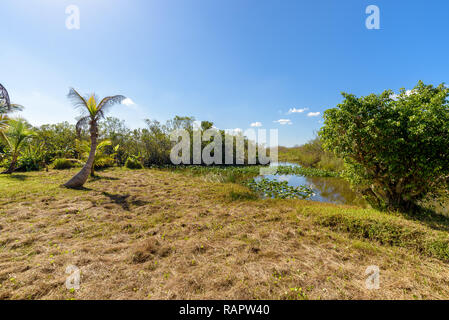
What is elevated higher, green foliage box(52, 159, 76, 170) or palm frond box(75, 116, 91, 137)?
palm frond box(75, 116, 91, 137)

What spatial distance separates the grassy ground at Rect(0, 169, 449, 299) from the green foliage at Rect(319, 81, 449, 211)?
1.06 metres

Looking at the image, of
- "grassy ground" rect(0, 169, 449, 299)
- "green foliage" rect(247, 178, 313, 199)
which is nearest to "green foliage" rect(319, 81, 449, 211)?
"grassy ground" rect(0, 169, 449, 299)

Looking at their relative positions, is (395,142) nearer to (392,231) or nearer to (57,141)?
(392,231)

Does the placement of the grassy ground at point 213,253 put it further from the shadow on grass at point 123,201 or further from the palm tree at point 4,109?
the palm tree at point 4,109

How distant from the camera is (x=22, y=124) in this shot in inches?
416

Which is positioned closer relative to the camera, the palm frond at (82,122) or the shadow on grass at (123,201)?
the shadow on grass at (123,201)

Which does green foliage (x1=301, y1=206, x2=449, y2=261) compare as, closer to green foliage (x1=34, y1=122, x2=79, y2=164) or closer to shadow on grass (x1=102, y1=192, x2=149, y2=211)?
shadow on grass (x1=102, y1=192, x2=149, y2=211)

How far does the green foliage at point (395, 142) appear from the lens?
3910mm

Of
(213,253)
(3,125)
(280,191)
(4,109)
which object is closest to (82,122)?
(4,109)

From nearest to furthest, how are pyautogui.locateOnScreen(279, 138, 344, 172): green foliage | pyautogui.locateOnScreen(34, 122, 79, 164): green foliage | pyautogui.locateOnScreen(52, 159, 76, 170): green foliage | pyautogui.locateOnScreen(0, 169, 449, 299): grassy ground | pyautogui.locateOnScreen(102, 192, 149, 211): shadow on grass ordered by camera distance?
pyautogui.locateOnScreen(0, 169, 449, 299): grassy ground → pyautogui.locateOnScreen(102, 192, 149, 211): shadow on grass → pyautogui.locateOnScreen(52, 159, 76, 170): green foliage → pyautogui.locateOnScreen(34, 122, 79, 164): green foliage → pyautogui.locateOnScreen(279, 138, 344, 172): green foliage

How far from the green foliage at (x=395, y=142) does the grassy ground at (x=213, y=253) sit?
1059 mm

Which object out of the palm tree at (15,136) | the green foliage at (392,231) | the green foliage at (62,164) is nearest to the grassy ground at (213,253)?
the green foliage at (392,231)

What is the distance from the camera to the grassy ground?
7.81ft

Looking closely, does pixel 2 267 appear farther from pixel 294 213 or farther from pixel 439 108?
pixel 439 108
